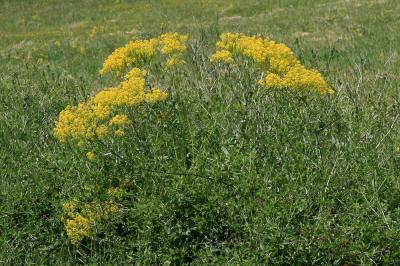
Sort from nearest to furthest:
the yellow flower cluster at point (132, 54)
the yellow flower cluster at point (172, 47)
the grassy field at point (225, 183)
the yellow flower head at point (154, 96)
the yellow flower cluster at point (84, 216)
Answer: the grassy field at point (225, 183)
the yellow flower cluster at point (84, 216)
the yellow flower head at point (154, 96)
the yellow flower cluster at point (132, 54)
the yellow flower cluster at point (172, 47)

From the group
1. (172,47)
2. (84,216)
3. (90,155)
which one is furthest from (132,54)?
(84,216)

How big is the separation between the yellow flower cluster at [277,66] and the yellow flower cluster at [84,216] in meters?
1.30

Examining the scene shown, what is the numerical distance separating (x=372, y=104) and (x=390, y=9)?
495 inches

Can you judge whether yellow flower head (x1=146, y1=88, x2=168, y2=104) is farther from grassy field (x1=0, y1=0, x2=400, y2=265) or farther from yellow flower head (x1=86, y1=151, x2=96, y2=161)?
yellow flower head (x1=86, y1=151, x2=96, y2=161)

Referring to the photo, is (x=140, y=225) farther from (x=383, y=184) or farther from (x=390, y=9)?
(x=390, y=9)

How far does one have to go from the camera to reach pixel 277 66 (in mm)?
4137

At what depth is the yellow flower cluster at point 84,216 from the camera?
3770 millimetres

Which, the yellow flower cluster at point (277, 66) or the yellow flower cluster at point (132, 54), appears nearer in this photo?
the yellow flower cluster at point (277, 66)

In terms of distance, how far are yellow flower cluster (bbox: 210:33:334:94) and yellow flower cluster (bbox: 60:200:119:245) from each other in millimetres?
1302

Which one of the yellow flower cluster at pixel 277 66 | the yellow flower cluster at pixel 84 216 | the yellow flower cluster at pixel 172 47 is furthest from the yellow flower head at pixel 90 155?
the yellow flower cluster at pixel 277 66

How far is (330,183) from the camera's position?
3.74 meters

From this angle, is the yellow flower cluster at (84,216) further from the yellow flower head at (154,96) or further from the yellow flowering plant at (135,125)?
the yellow flower head at (154,96)

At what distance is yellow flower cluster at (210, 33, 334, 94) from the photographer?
12.8 ft

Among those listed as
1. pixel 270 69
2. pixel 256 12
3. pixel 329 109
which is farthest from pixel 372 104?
pixel 256 12
